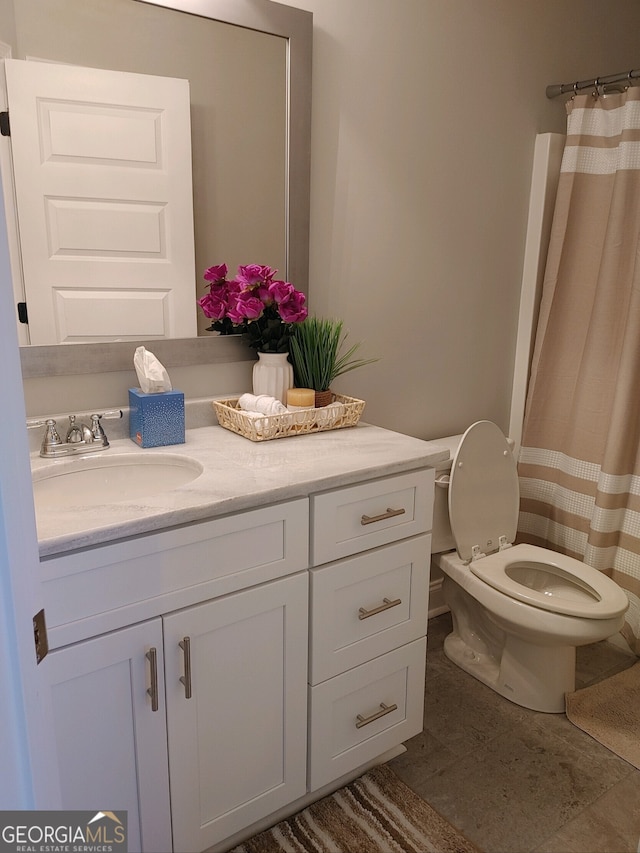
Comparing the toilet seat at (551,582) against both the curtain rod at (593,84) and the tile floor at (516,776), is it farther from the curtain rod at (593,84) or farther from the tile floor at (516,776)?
the curtain rod at (593,84)

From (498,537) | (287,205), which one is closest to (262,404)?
(287,205)

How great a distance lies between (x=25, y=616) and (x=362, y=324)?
5.21ft

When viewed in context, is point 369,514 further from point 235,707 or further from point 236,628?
point 235,707

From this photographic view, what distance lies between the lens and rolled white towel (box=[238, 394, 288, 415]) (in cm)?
174

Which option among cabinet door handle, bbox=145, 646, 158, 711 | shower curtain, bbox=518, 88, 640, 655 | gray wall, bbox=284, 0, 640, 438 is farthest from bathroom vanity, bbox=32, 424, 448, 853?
shower curtain, bbox=518, 88, 640, 655

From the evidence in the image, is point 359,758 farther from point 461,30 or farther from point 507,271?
point 461,30

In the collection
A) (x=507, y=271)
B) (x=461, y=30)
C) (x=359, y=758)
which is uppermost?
(x=461, y=30)

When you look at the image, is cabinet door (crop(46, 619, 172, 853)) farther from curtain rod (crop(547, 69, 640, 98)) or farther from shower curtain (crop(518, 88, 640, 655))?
curtain rod (crop(547, 69, 640, 98))

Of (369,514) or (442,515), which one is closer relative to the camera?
(369,514)

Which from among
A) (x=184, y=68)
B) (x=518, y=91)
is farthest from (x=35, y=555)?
(x=518, y=91)

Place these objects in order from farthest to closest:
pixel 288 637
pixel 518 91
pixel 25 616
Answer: pixel 518 91 < pixel 288 637 < pixel 25 616

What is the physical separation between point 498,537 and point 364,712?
819mm

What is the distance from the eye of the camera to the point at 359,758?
1.72 m

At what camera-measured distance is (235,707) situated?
4.72 ft
